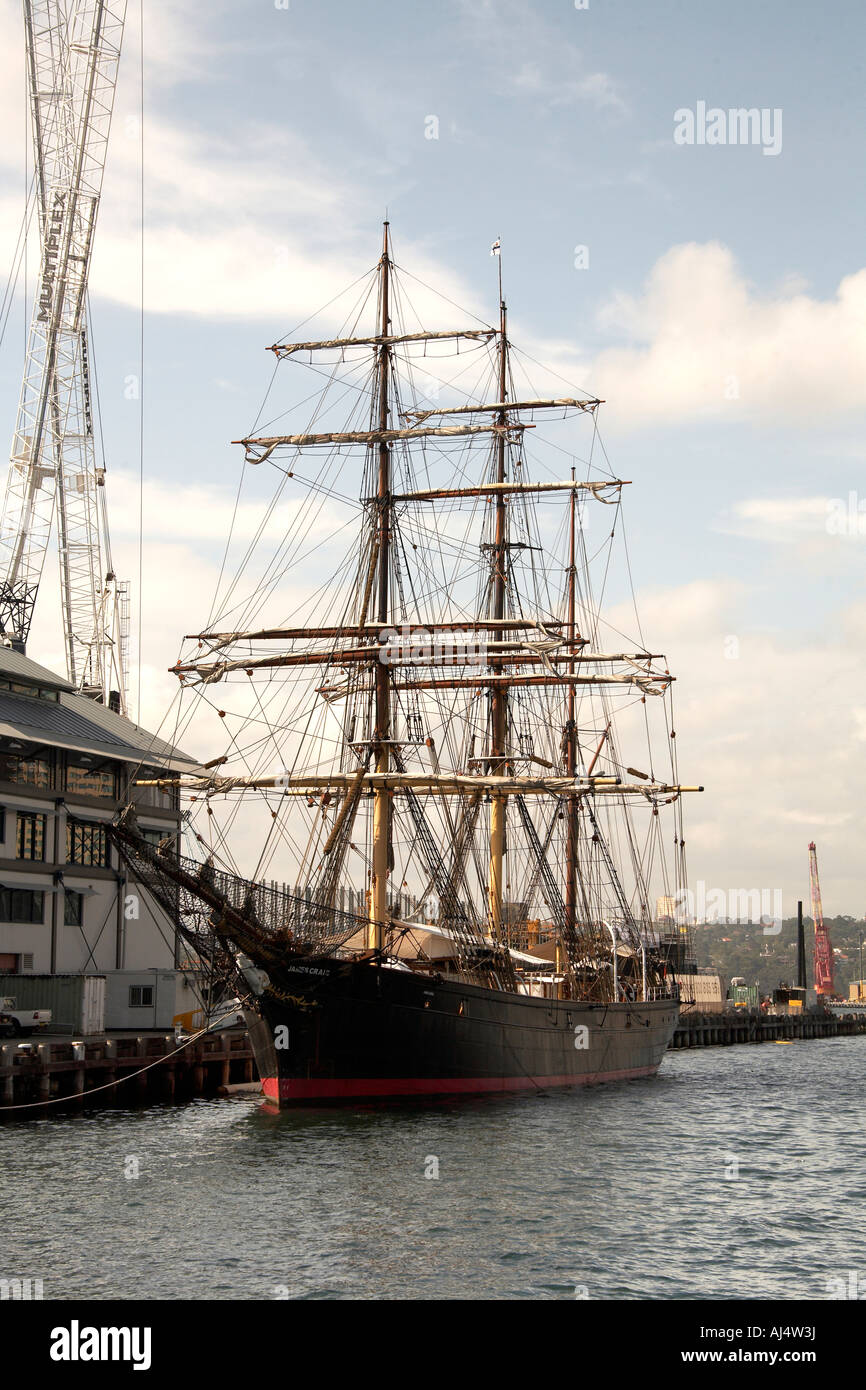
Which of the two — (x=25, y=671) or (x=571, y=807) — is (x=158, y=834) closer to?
(x=25, y=671)

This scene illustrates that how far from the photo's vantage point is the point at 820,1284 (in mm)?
21062

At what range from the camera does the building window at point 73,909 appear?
2018 inches

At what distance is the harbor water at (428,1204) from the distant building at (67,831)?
11629 mm

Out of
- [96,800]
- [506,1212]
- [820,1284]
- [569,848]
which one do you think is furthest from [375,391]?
[820,1284]

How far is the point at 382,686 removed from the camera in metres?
49.6

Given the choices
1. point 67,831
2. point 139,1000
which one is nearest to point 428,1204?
point 139,1000

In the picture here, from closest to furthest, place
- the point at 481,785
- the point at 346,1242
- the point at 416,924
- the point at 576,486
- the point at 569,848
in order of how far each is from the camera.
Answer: the point at 346,1242 < the point at 416,924 < the point at 481,785 < the point at 576,486 < the point at 569,848

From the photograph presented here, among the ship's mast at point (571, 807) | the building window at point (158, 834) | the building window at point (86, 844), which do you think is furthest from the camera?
the ship's mast at point (571, 807)

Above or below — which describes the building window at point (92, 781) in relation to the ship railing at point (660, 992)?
above

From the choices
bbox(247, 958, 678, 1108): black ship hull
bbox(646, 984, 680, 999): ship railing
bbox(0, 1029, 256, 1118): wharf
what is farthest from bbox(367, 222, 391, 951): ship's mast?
bbox(646, 984, 680, 999): ship railing

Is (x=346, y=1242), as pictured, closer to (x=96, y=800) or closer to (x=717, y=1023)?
(x=96, y=800)

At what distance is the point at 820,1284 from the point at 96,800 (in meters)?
38.4

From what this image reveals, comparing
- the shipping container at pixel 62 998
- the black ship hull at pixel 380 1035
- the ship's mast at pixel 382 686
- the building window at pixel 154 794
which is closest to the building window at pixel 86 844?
the building window at pixel 154 794

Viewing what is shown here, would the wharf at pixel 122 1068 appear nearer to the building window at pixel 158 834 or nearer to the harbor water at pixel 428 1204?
the harbor water at pixel 428 1204
